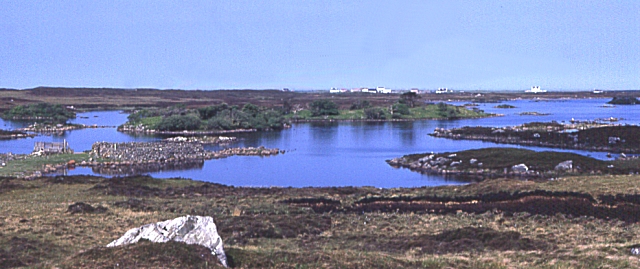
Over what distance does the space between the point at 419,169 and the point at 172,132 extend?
62.2 m

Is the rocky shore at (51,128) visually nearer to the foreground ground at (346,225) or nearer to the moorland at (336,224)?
the moorland at (336,224)

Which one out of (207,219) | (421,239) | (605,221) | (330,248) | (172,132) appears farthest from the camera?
(172,132)

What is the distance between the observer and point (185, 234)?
1730cm

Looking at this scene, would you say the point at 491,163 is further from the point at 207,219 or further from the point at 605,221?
the point at 207,219

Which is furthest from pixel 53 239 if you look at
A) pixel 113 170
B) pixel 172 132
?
pixel 172 132

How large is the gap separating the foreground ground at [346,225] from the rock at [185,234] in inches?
27.7

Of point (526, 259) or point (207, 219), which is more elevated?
point (207, 219)

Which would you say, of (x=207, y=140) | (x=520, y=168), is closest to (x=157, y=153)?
(x=207, y=140)

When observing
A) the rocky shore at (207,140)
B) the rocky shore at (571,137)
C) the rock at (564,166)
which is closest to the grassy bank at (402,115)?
the rocky shore at (571,137)

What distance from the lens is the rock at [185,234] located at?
17.0 meters

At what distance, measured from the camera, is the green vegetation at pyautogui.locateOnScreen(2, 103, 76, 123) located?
463ft

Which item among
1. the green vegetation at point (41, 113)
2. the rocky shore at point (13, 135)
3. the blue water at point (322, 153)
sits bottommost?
the blue water at point (322, 153)

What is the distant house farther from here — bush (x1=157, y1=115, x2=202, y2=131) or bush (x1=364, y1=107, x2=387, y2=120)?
bush (x1=364, y1=107, x2=387, y2=120)

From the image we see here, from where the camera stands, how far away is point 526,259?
61.1 ft
